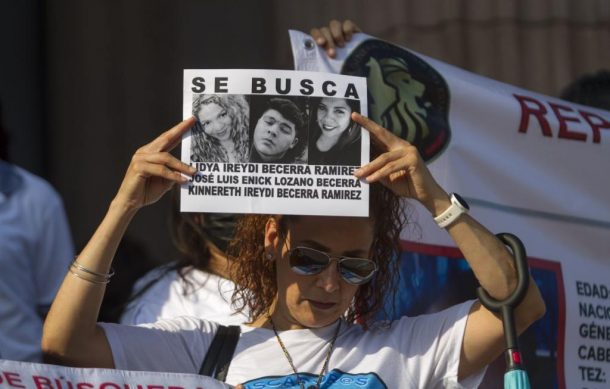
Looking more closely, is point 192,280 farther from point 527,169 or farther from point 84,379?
point 84,379

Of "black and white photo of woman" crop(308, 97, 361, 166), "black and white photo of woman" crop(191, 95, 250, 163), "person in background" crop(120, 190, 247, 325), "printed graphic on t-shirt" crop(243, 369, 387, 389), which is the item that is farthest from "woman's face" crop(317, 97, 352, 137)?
"person in background" crop(120, 190, 247, 325)

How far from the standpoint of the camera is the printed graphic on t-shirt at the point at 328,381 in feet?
9.63

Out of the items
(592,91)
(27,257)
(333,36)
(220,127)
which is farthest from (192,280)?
(592,91)

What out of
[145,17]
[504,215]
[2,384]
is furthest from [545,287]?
[145,17]

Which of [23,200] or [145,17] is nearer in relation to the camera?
[23,200]

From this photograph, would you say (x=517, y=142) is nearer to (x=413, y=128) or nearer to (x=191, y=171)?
(x=413, y=128)

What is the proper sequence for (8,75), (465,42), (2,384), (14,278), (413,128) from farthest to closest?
(8,75)
(465,42)
(413,128)
(14,278)
(2,384)

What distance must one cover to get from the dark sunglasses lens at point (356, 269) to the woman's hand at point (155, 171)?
41cm

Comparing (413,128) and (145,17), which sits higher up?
(145,17)

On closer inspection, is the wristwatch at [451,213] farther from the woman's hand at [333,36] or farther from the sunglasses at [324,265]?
the woman's hand at [333,36]

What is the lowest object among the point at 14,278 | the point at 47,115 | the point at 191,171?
the point at 14,278

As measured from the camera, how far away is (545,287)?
3957 millimetres

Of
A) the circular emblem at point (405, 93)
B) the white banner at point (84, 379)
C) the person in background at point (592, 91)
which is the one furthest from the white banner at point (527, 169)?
the white banner at point (84, 379)

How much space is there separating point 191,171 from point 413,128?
3.84ft
